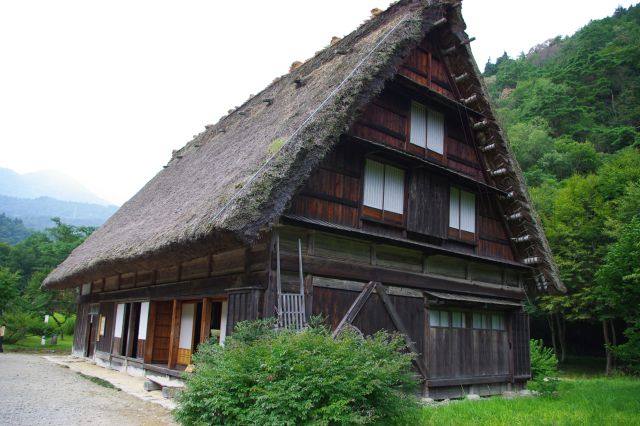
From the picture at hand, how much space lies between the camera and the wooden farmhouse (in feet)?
26.0

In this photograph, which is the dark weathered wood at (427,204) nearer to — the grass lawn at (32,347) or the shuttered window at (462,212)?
the shuttered window at (462,212)

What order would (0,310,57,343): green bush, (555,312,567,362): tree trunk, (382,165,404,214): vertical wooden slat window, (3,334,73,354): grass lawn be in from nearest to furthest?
(382,165,404,214): vertical wooden slat window, (3,334,73,354): grass lawn, (0,310,57,343): green bush, (555,312,567,362): tree trunk

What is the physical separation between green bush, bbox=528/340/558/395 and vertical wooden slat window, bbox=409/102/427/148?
19.3ft

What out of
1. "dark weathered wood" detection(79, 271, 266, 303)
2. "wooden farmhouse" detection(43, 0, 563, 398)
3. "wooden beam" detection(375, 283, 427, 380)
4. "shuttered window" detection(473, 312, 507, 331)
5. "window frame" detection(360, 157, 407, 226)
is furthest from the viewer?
"shuttered window" detection(473, 312, 507, 331)

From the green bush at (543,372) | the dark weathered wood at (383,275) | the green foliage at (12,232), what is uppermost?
the green foliage at (12,232)

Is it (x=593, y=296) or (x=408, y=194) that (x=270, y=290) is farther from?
(x=593, y=296)

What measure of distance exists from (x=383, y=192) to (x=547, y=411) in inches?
191

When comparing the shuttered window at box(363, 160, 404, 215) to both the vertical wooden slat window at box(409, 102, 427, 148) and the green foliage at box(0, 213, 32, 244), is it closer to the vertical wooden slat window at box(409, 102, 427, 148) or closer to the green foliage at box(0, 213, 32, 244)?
the vertical wooden slat window at box(409, 102, 427, 148)

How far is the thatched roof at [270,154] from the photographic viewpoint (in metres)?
7.21

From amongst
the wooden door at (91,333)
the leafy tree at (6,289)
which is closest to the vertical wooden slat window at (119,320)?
the wooden door at (91,333)

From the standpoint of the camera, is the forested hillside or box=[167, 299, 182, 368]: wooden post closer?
box=[167, 299, 182, 368]: wooden post

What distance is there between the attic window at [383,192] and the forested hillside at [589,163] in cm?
410

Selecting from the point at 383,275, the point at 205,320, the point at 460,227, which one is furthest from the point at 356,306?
the point at 460,227

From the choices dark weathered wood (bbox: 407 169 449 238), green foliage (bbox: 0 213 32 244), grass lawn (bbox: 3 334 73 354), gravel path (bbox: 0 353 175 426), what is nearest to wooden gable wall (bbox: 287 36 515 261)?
dark weathered wood (bbox: 407 169 449 238)
